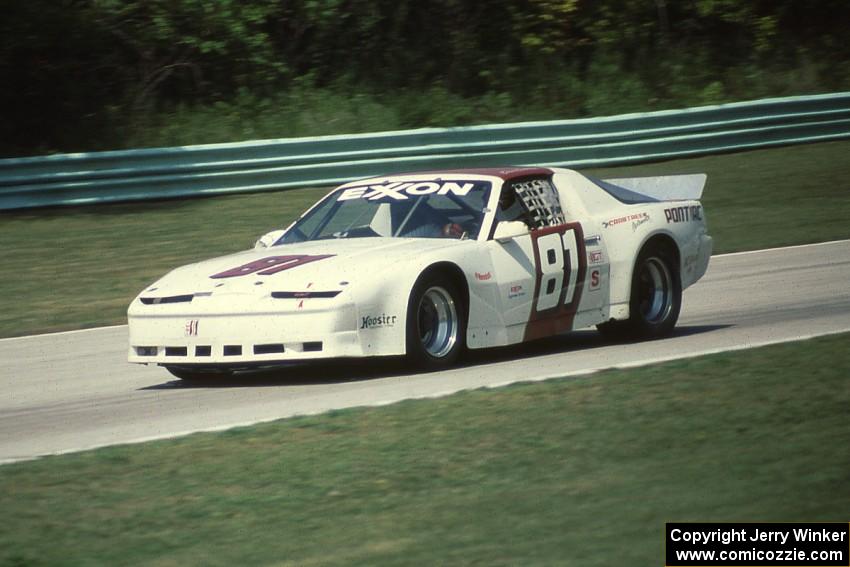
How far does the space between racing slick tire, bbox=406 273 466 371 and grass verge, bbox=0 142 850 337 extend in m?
4.11

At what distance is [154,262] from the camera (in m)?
15.0

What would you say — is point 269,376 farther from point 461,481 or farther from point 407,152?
point 407,152

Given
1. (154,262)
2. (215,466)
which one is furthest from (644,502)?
(154,262)

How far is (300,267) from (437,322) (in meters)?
0.96

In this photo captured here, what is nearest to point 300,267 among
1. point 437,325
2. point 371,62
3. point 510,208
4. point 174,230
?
point 437,325

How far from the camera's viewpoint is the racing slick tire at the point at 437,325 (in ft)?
28.5

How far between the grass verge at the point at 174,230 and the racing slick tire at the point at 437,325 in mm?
4113

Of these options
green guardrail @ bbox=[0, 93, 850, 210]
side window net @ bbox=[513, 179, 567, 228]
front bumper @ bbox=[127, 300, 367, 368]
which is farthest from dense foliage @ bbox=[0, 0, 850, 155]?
front bumper @ bbox=[127, 300, 367, 368]

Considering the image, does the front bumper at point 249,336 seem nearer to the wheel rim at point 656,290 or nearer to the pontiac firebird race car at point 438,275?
the pontiac firebird race car at point 438,275

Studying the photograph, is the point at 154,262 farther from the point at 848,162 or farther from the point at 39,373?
the point at 848,162

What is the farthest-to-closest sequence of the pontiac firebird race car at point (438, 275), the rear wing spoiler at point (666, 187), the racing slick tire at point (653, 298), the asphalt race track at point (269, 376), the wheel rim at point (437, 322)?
the rear wing spoiler at point (666, 187), the racing slick tire at point (653, 298), the wheel rim at point (437, 322), the pontiac firebird race car at point (438, 275), the asphalt race track at point (269, 376)

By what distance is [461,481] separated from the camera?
18.6 feet

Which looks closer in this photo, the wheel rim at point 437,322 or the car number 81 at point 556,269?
the wheel rim at point 437,322

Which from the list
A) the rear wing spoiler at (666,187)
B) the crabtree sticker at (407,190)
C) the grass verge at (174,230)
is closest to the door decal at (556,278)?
the crabtree sticker at (407,190)
